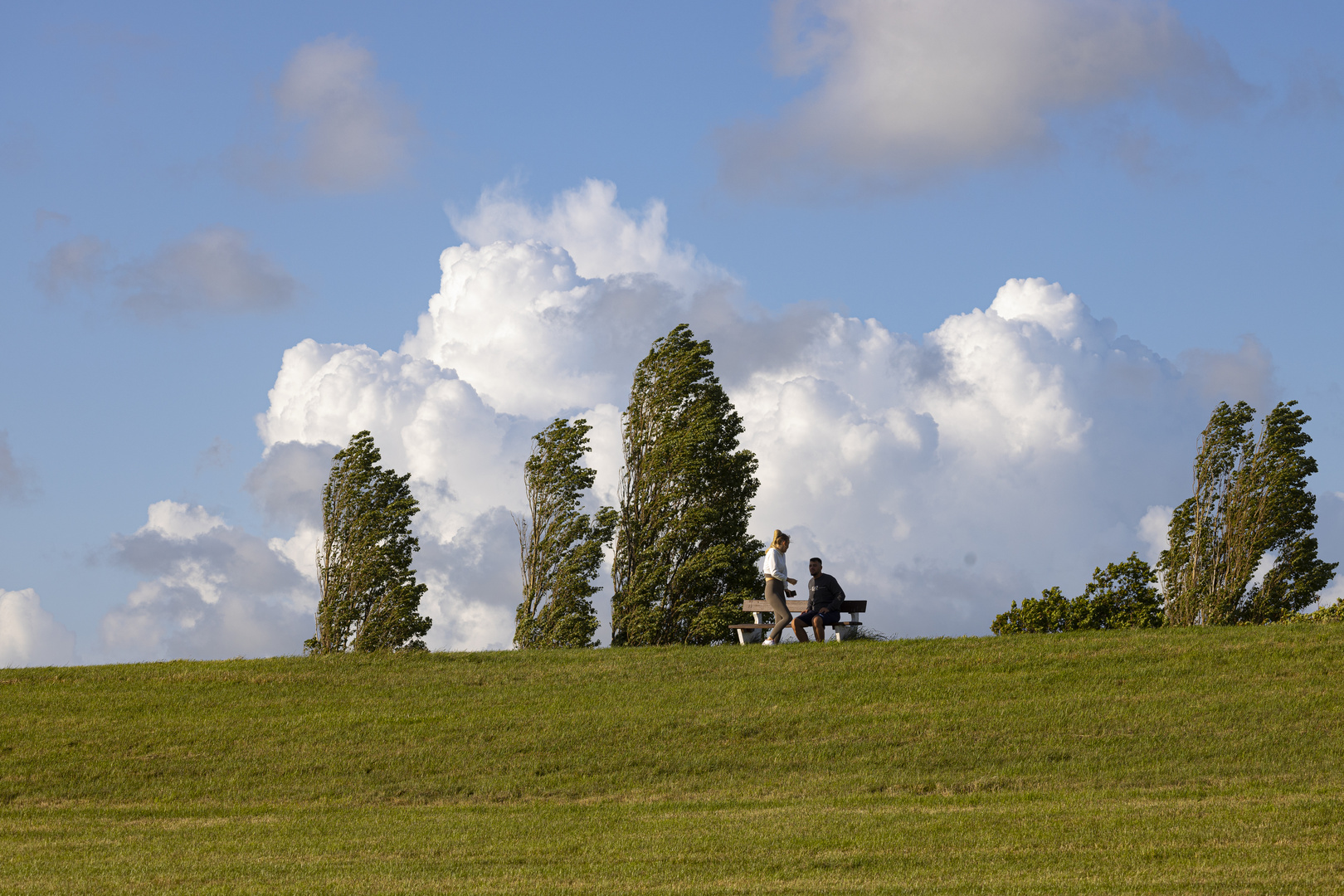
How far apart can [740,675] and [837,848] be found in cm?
808

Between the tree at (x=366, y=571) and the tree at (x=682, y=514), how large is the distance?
4.96m

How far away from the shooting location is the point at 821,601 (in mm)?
19641

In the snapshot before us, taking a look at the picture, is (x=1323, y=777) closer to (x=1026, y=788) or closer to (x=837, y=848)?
(x=1026, y=788)

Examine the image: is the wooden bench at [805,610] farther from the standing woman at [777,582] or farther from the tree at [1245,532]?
the tree at [1245,532]

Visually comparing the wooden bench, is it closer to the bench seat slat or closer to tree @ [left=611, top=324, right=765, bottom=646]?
the bench seat slat

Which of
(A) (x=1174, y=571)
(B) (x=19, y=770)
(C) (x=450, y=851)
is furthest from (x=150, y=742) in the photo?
(A) (x=1174, y=571)

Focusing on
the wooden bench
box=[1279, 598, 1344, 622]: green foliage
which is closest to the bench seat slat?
the wooden bench

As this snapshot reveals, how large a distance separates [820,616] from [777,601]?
0.96 meters

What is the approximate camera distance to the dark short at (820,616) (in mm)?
19734

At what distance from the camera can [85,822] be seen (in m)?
13.2

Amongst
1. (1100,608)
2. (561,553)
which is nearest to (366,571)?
(561,553)

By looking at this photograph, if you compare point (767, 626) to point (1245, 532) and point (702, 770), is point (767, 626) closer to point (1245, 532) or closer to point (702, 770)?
point (702, 770)

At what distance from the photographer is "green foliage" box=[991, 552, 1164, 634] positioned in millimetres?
30266

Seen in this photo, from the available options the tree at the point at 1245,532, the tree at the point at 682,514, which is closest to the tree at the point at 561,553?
the tree at the point at 682,514
